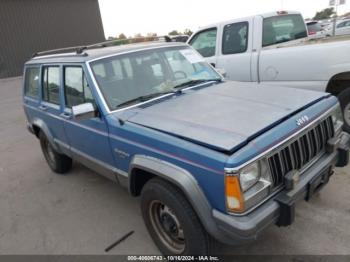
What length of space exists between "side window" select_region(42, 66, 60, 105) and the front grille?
2.86 metres

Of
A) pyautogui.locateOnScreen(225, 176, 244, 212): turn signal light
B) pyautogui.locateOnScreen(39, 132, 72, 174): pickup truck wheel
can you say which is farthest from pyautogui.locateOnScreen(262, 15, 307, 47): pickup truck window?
pyautogui.locateOnScreen(225, 176, 244, 212): turn signal light

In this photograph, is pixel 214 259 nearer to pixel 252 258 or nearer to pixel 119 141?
pixel 252 258

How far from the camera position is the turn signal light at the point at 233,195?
78.9 inches

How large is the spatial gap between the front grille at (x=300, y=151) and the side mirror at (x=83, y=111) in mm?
1717

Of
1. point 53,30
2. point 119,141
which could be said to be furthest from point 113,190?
point 53,30

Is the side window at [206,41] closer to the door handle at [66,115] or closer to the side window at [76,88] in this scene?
the side window at [76,88]

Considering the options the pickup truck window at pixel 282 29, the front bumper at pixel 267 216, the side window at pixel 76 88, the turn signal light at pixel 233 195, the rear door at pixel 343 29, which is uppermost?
the pickup truck window at pixel 282 29

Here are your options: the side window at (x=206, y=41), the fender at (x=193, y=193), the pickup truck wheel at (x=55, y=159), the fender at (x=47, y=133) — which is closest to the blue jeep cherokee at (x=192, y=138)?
the fender at (x=193, y=193)

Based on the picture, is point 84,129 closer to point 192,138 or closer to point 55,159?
point 192,138

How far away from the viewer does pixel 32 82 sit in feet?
15.8

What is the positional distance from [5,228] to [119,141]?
82.0 inches

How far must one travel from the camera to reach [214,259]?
2672 mm

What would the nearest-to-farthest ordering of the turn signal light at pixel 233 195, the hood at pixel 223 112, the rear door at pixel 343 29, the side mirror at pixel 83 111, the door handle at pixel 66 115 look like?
the turn signal light at pixel 233 195
the hood at pixel 223 112
the side mirror at pixel 83 111
the door handle at pixel 66 115
the rear door at pixel 343 29

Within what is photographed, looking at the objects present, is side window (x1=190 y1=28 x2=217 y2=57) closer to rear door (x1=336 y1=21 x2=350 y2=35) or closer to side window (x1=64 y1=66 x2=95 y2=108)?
rear door (x1=336 y1=21 x2=350 y2=35)
